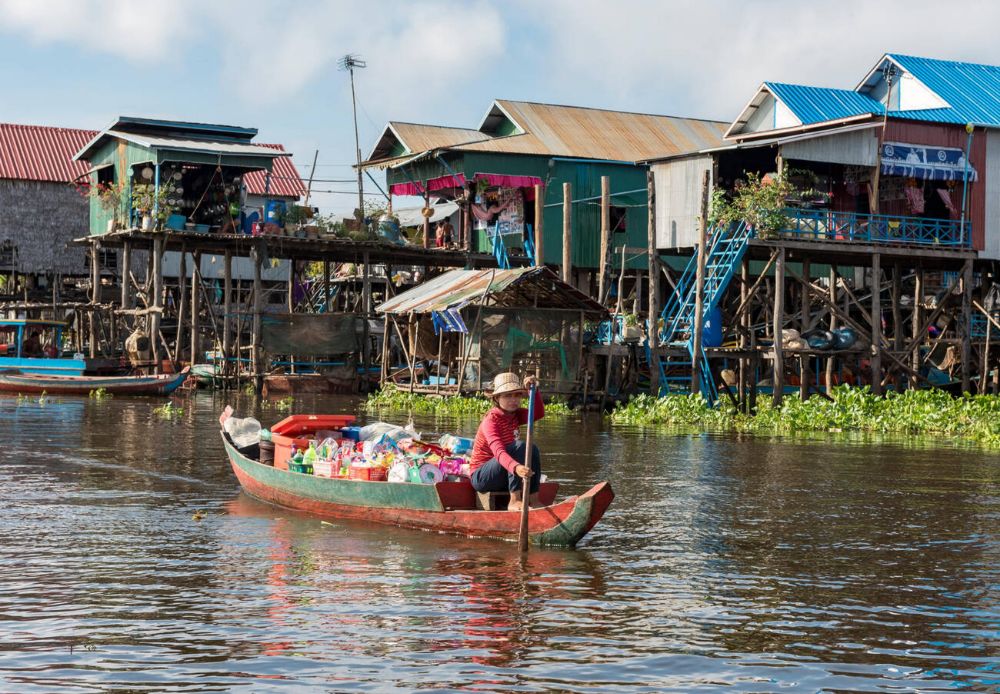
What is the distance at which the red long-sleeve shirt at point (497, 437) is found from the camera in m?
11.9

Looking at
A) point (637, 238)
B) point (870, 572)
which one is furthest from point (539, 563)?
point (637, 238)

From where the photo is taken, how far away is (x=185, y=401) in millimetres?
30969

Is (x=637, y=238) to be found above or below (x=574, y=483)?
above

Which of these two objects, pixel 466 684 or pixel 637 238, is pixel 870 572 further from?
pixel 637 238

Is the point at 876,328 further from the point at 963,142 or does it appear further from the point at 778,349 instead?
the point at 963,142

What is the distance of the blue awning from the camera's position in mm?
28250

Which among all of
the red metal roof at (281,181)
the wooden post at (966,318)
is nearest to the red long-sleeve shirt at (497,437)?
the wooden post at (966,318)

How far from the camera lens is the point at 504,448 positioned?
1207 cm

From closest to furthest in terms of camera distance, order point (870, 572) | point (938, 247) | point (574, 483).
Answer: point (870, 572)
point (574, 483)
point (938, 247)

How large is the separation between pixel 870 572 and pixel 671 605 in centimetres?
228

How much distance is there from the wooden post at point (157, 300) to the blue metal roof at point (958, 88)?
701 inches

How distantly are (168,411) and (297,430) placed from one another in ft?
41.3

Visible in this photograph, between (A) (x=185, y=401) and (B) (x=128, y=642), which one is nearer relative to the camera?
(B) (x=128, y=642)

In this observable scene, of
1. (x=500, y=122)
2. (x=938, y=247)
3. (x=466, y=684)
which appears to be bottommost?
(x=466, y=684)
